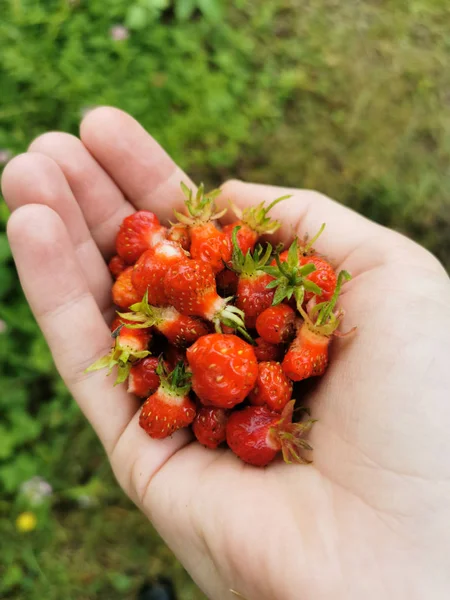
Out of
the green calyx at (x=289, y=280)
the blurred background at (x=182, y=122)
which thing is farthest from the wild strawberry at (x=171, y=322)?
the blurred background at (x=182, y=122)

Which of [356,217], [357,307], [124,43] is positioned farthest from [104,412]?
[124,43]

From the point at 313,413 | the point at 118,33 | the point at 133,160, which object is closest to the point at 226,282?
the point at 313,413

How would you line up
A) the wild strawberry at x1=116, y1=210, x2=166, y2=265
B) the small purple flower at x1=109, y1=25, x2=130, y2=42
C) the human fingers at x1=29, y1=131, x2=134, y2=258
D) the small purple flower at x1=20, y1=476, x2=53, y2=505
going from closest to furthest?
the wild strawberry at x1=116, y1=210, x2=166, y2=265 < the human fingers at x1=29, y1=131, x2=134, y2=258 < the small purple flower at x1=20, y1=476, x2=53, y2=505 < the small purple flower at x1=109, y1=25, x2=130, y2=42

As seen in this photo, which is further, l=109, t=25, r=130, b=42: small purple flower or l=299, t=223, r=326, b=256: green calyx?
l=109, t=25, r=130, b=42: small purple flower

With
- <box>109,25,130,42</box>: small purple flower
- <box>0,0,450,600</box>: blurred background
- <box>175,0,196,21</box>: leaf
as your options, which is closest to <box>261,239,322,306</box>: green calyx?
<box>0,0,450,600</box>: blurred background

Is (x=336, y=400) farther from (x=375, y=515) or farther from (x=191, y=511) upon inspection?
(x=191, y=511)

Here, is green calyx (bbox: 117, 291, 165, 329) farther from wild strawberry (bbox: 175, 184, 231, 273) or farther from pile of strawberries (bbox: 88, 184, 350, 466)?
wild strawberry (bbox: 175, 184, 231, 273)
